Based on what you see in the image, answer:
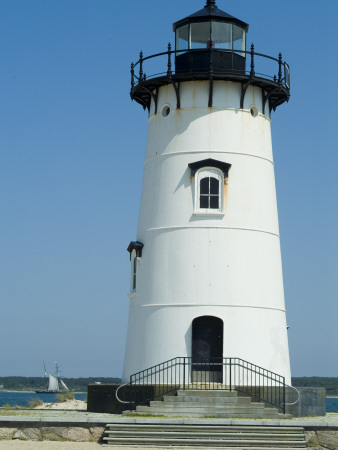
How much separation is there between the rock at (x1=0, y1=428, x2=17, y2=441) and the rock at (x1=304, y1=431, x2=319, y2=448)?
703 cm

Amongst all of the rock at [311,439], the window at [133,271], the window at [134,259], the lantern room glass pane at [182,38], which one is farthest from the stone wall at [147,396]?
the lantern room glass pane at [182,38]

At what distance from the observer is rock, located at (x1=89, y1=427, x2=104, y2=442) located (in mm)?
22000

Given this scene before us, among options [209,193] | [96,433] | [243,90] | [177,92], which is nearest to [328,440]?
[96,433]

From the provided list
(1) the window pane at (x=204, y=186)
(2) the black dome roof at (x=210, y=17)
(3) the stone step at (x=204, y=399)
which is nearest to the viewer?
(3) the stone step at (x=204, y=399)

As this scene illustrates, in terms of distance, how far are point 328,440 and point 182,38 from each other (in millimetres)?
12777

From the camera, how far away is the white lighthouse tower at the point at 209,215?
26031 mm

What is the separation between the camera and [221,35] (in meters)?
27.6

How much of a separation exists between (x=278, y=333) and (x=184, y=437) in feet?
20.9

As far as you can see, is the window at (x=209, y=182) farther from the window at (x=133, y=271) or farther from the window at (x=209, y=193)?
the window at (x=133, y=271)

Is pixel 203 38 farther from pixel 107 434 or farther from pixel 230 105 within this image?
pixel 107 434

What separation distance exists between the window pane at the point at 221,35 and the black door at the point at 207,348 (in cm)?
818

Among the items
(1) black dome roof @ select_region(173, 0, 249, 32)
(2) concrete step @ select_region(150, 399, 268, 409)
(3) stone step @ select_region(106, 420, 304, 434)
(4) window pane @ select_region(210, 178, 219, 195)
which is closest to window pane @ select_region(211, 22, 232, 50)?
(1) black dome roof @ select_region(173, 0, 249, 32)

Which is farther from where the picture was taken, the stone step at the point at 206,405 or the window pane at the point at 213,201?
the window pane at the point at 213,201

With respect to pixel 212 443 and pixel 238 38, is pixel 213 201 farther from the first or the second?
pixel 212 443
